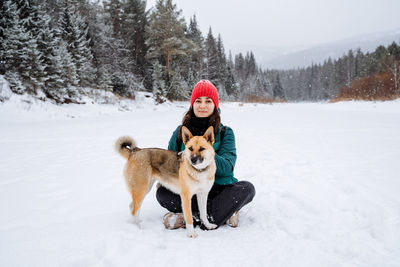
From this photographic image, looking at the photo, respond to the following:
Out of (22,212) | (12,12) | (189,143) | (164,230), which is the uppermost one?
(12,12)

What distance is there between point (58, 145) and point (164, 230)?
5.84m

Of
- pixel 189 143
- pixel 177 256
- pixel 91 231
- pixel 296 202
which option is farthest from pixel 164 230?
pixel 296 202

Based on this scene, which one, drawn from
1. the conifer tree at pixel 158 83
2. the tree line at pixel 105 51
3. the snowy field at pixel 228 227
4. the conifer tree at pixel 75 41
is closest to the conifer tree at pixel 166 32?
the tree line at pixel 105 51

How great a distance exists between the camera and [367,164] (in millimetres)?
4418

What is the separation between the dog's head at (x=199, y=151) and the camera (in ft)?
7.64

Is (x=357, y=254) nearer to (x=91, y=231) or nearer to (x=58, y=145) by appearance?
(x=91, y=231)

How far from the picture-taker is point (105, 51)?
2080 cm

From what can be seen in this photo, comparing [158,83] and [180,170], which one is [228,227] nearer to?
[180,170]

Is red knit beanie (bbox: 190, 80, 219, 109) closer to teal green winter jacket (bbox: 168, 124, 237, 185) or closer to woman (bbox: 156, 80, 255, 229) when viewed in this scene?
woman (bbox: 156, 80, 255, 229)

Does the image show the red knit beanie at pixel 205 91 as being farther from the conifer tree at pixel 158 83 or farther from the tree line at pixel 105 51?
the conifer tree at pixel 158 83

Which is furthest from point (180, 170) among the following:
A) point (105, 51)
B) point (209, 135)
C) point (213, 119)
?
point (105, 51)

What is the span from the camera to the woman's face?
2898mm

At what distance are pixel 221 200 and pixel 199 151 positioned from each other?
719 mm

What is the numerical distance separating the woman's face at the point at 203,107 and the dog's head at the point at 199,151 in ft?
1.54
